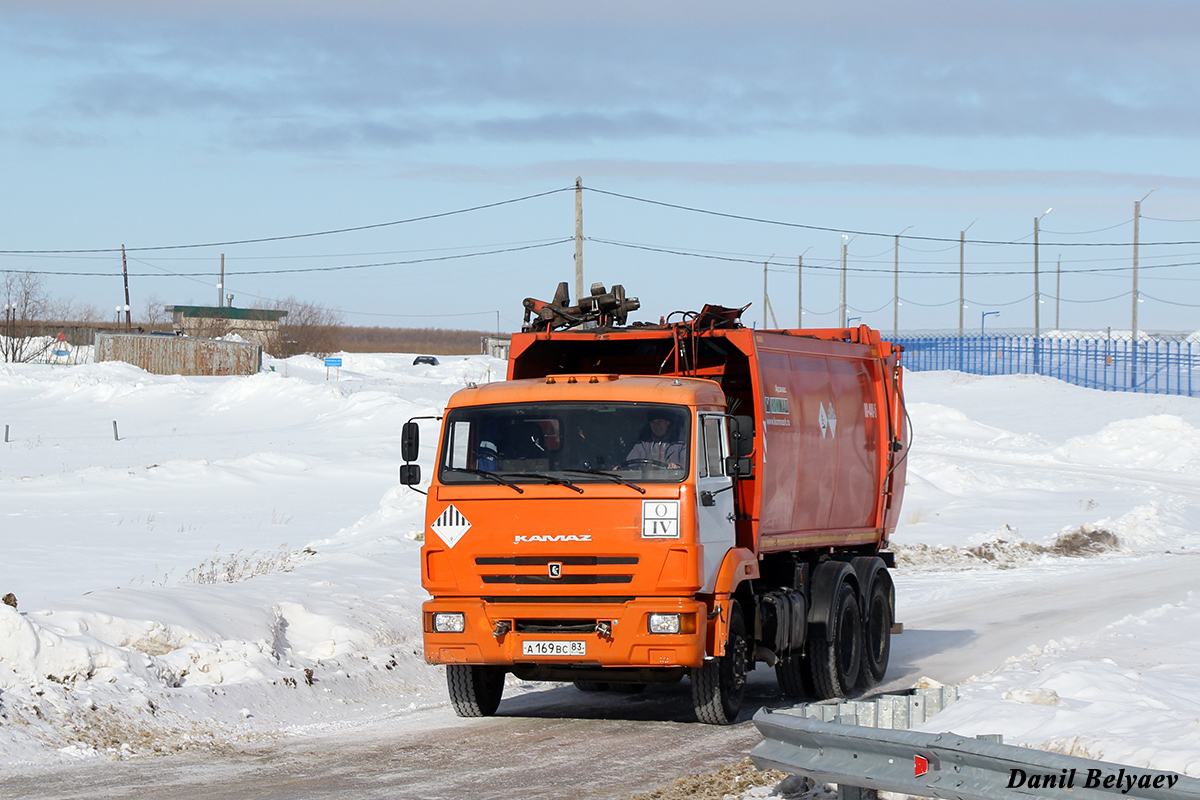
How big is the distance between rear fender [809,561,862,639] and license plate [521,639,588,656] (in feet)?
9.64

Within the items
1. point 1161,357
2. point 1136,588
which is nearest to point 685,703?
point 1136,588

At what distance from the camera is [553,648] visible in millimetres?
9328

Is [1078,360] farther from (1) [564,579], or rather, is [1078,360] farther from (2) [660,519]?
(1) [564,579]

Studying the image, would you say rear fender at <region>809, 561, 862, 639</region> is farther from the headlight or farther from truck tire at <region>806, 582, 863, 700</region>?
the headlight

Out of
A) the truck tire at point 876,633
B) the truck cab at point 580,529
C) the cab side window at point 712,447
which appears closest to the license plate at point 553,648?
the truck cab at point 580,529

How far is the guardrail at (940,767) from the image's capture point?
511 centimetres

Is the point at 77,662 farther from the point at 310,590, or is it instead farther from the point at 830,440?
the point at 830,440

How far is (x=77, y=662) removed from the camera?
9.64m

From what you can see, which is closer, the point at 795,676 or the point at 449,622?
the point at 449,622

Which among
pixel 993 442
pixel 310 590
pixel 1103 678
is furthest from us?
pixel 993 442

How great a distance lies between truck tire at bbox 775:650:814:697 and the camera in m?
11.4

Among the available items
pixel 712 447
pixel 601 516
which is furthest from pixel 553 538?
pixel 712 447

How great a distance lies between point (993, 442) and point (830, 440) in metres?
32.3

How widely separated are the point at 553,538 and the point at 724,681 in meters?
1.81
